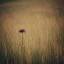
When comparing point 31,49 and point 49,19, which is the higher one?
point 49,19

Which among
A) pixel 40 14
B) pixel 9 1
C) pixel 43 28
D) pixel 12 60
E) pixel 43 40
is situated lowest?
pixel 12 60

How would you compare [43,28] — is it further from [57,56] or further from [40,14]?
[57,56]

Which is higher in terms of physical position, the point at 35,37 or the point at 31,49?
the point at 35,37

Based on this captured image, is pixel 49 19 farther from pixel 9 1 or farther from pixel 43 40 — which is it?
pixel 9 1

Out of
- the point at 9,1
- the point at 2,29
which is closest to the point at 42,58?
the point at 2,29

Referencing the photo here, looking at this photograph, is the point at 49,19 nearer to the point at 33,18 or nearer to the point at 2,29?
the point at 33,18

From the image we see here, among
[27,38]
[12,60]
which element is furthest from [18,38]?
[12,60]

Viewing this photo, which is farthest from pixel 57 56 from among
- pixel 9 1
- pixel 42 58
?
pixel 9 1
